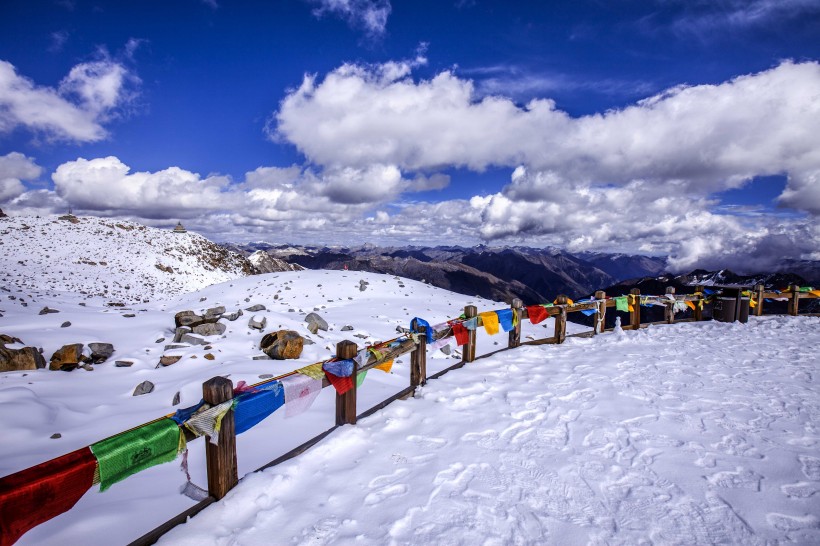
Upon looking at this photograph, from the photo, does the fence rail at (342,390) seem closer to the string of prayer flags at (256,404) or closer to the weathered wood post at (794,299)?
the string of prayer flags at (256,404)

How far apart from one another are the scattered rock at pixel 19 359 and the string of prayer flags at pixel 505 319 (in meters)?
10.6

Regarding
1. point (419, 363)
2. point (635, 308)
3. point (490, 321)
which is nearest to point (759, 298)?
point (635, 308)

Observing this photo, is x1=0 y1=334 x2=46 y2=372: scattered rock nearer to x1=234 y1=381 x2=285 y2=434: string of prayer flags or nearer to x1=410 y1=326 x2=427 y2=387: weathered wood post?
x1=234 y1=381 x2=285 y2=434: string of prayer flags

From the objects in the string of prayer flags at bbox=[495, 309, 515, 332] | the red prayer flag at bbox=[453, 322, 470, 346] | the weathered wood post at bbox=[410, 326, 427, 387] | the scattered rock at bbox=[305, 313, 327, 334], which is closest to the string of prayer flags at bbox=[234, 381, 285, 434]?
the weathered wood post at bbox=[410, 326, 427, 387]

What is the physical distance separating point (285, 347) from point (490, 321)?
5.43 meters

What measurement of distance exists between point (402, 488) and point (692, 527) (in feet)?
8.59

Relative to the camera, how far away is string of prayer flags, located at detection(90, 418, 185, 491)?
259 centimetres

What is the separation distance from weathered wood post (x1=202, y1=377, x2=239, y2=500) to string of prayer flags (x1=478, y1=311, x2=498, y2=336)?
591 cm

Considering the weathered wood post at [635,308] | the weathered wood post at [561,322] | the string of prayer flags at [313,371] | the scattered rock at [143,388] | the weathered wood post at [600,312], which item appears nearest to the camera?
the string of prayer flags at [313,371]

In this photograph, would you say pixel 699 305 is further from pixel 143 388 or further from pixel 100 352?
pixel 100 352

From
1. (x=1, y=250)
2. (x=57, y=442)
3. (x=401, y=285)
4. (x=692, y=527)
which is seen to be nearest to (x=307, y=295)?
(x=401, y=285)

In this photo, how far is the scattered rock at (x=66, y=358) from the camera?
8.28 m

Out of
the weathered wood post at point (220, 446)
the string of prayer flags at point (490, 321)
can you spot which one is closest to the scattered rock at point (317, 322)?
the string of prayer flags at point (490, 321)

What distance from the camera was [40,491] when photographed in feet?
7.27
